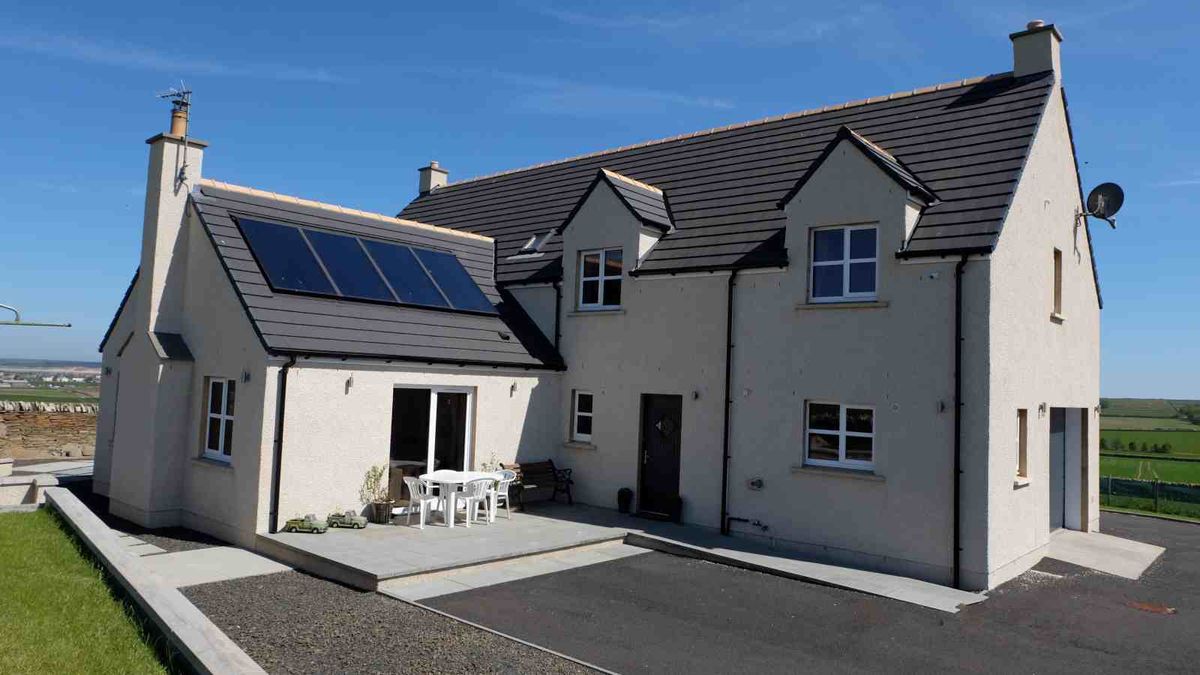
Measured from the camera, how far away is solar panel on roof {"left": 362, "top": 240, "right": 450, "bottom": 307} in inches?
602

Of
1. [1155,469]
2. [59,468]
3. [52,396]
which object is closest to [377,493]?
[59,468]

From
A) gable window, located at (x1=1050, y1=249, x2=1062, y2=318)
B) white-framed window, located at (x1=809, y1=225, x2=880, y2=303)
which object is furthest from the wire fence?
white-framed window, located at (x1=809, y1=225, x2=880, y2=303)

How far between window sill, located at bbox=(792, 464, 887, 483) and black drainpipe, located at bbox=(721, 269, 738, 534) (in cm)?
Result: 136

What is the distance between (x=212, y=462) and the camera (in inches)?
502

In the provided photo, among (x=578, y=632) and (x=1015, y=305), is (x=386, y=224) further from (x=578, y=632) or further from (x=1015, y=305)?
(x=1015, y=305)

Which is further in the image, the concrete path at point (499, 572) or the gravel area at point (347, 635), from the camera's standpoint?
the concrete path at point (499, 572)

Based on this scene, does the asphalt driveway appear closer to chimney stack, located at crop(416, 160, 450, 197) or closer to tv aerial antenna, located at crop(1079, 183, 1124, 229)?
tv aerial antenna, located at crop(1079, 183, 1124, 229)

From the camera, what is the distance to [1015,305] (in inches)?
470

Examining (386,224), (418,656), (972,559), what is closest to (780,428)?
(972,559)

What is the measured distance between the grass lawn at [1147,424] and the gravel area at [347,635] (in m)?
82.1

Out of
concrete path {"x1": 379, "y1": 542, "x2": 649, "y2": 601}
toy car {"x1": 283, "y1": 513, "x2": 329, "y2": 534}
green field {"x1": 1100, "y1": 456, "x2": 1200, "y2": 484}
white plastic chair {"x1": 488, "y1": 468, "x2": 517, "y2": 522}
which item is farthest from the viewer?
green field {"x1": 1100, "y1": 456, "x2": 1200, "y2": 484}

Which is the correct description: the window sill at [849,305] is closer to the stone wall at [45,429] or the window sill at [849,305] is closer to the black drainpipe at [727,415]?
the black drainpipe at [727,415]

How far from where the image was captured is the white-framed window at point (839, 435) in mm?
12094

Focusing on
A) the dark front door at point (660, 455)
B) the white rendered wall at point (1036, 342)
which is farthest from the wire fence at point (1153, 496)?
the dark front door at point (660, 455)
